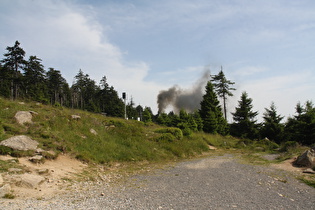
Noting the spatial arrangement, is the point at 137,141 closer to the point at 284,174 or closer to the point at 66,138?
the point at 66,138

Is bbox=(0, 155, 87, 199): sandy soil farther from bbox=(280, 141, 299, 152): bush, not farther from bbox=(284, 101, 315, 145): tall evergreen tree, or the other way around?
bbox=(284, 101, 315, 145): tall evergreen tree

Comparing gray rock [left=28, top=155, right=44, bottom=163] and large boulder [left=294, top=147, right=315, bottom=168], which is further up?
gray rock [left=28, top=155, right=44, bottom=163]

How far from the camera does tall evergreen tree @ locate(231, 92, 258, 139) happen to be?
40.1 m

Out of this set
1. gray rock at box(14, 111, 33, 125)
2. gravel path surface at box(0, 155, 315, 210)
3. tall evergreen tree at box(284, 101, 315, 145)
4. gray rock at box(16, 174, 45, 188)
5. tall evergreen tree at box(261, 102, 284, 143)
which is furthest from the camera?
tall evergreen tree at box(261, 102, 284, 143)

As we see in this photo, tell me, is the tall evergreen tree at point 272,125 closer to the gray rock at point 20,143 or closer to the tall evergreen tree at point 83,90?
the gray rock at point 20,143

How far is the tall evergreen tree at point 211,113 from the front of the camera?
126 feet

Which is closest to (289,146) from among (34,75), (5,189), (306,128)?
(306,128)

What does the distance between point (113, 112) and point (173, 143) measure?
176 ft

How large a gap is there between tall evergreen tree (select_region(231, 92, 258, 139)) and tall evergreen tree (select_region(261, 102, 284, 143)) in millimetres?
4452

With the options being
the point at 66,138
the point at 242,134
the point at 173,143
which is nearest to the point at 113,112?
the point at 242,134

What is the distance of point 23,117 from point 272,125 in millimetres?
35482

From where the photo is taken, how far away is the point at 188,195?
247 inches

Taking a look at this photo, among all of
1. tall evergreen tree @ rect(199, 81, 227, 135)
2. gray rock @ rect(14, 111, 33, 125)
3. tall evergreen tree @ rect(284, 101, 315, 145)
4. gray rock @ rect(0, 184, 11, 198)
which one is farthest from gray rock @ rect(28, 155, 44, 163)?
tall evergreen tree @ rect(199, 81, 227, 135)

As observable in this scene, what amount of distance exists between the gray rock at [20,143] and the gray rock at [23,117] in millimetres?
2093
